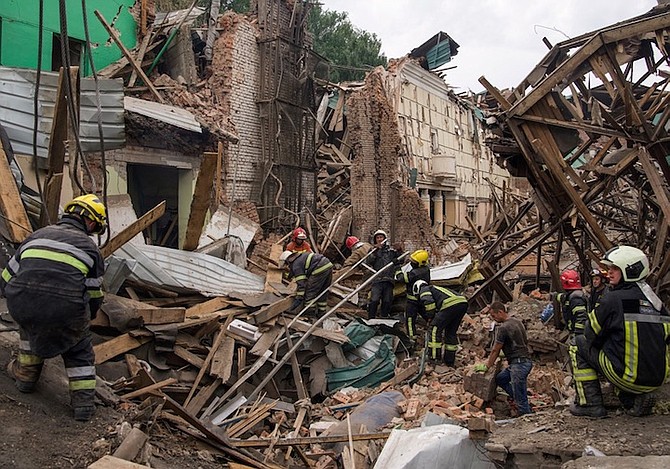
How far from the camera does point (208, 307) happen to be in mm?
8219

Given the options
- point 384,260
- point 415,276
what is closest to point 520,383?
point 415,276

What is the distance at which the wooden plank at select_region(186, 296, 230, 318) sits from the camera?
7906 mm

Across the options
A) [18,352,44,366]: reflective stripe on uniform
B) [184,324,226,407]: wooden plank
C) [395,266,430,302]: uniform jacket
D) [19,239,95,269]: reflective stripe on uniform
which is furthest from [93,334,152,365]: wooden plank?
[395,266,430,302]: uniform jacket

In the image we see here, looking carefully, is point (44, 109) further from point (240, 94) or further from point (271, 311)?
point (240, 94)

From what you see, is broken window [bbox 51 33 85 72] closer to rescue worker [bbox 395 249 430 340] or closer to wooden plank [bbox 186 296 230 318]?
wooden plank [bbox 186 296 230 318]

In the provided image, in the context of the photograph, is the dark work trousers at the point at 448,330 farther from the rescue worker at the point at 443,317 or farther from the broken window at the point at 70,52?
the broken window at the point at 70,52

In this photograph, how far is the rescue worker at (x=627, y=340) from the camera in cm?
423

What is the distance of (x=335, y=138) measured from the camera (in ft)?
64.7

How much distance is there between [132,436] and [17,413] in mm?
896

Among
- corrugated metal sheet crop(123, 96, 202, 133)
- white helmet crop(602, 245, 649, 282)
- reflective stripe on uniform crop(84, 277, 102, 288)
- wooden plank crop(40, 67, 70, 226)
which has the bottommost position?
reflective stripe on uniform crop(84, 277, 102, 288)

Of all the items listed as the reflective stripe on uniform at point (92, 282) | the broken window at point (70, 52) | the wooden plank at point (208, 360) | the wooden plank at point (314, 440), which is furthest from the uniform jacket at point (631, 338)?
the broken window at point (70, 52)

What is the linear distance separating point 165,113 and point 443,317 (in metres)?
6.95

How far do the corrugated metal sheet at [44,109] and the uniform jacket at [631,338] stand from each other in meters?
7.62

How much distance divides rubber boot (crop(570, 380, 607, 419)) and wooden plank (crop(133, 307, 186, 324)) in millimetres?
4933
